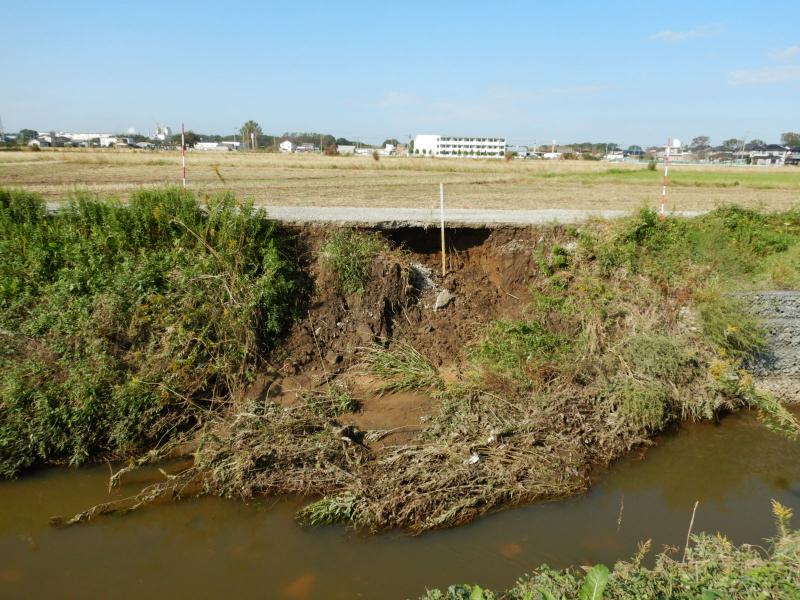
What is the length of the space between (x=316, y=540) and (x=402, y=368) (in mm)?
2669

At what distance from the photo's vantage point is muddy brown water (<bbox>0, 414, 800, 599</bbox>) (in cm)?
455

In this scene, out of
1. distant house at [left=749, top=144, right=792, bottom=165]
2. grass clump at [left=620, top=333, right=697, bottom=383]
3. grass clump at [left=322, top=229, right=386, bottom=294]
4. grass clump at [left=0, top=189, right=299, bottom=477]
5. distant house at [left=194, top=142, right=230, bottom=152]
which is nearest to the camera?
grass clump at [left=0, top=189, right=299, bottom=477]

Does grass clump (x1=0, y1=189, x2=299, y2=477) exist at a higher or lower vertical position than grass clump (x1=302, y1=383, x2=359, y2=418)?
higher

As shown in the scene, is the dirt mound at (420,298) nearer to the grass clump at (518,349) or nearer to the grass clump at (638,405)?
the grass clump at (518,349)

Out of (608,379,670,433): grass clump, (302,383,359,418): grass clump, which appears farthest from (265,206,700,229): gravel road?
(608,379,670,433): grass clump

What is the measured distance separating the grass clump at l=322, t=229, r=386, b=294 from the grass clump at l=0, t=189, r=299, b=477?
0.62 metres

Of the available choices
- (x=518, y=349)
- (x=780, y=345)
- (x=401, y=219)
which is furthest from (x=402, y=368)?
(x=780, y=345)

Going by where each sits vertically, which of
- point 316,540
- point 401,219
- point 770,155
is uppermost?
point 770,155

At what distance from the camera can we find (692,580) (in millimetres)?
3367

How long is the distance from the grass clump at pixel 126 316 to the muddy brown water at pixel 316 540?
580 millimetres

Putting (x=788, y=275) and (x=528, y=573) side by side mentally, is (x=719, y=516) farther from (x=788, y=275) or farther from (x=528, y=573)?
(x=788, y=275)

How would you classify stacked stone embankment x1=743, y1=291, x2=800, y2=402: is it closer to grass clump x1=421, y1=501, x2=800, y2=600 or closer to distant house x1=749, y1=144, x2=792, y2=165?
grass clump x1=421, y1=501, x2=800, y2=600

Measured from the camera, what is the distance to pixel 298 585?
4516 mm

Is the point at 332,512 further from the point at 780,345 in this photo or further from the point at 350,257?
the point at 780,345
